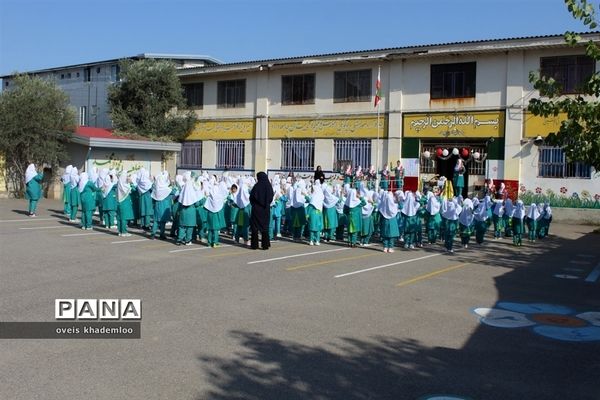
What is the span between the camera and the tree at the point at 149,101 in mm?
33688

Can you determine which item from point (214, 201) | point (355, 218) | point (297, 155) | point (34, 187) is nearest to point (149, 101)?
point (297, 155)

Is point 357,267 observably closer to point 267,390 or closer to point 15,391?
point 267,390

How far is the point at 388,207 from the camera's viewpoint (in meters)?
15.1

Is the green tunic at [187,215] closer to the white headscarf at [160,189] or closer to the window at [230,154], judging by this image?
the white headscarf at [160,189]

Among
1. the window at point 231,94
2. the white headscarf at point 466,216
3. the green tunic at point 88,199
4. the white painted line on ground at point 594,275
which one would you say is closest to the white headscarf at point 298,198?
the white headscarf at point 466,216

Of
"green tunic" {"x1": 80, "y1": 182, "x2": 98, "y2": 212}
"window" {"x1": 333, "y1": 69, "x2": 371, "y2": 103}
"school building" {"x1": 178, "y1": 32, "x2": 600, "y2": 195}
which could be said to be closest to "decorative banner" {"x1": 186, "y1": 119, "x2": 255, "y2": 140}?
"school building" {"x1": 178, "y1": 32, "x2": 600, "y2": 195}

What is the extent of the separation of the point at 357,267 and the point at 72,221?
34.0 feet

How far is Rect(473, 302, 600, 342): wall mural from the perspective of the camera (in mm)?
7570

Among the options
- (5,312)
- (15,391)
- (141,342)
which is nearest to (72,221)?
(5,312)

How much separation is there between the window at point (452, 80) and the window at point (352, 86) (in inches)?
129

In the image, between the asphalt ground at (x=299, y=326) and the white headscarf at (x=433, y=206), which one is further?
the white headscarf at (x=433, y=206)

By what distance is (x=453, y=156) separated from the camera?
26.7 metres

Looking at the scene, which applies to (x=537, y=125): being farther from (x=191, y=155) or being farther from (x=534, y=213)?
(x=191, y=155)

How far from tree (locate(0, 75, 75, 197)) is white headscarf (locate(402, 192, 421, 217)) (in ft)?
56.6
